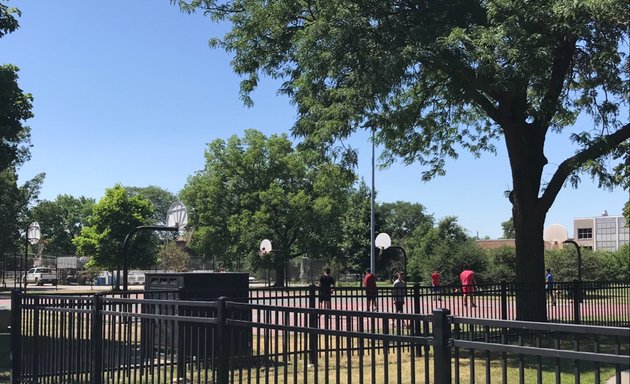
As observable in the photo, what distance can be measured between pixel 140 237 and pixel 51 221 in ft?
232

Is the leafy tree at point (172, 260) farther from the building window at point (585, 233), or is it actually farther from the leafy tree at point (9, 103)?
the building window at point (585, 233)

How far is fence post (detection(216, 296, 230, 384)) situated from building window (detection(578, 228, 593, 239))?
12280 centimetres

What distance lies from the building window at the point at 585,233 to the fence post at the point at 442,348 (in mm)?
123681

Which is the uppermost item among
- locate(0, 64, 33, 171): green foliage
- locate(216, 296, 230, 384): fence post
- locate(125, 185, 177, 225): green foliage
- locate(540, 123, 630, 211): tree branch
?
locate(125, 185, 177, 225): green foliage

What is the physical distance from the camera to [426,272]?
44344 mm

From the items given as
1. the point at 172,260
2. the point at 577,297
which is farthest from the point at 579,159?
the point at 172,260

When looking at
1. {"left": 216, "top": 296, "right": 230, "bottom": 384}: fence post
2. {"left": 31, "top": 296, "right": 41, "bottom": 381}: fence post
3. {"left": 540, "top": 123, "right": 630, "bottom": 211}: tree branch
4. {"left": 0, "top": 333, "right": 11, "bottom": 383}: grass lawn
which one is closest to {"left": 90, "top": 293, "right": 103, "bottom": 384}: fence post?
{"left": 31, "top": 296, "right": 41, "bottom": 381}: fence post

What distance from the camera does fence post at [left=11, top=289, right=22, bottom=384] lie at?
8336mm

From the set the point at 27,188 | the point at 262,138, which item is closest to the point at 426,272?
the point at 262,138

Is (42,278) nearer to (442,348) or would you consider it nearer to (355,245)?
(355,245)

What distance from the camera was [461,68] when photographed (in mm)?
12164

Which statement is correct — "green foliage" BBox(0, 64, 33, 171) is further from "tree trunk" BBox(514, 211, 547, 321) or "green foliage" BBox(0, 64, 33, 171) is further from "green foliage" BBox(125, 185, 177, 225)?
"green foliage" BBox(125, 185, 177, 225)

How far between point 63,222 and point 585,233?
9621 centimetres

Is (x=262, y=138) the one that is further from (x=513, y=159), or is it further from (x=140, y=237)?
(x=513, y=159)
